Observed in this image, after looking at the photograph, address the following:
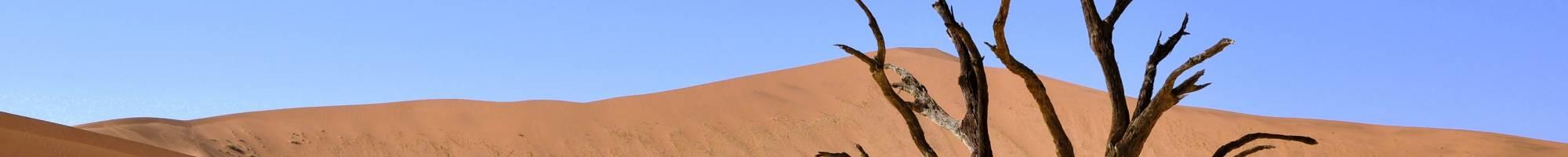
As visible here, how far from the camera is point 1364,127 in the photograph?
85.5ft

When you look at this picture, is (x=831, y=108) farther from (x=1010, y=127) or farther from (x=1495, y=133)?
(x=1495, y=133)

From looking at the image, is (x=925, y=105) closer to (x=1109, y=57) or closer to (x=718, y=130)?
(x=1109, y=57)

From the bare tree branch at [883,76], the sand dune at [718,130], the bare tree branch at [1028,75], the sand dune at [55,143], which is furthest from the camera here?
the sand dune at [718,130]

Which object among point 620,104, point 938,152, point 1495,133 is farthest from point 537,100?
point 1495,133

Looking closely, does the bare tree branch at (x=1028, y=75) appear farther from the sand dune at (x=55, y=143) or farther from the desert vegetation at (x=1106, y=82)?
the sand dune at (x=55, y=143)

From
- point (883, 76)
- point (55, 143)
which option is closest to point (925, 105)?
point (883, 76)

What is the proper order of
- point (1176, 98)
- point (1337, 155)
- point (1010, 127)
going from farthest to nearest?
1. point (1010, 127)
2. point (1337, 155)
3. point (1176, 98)

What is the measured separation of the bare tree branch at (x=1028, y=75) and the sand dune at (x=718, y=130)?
685 inches

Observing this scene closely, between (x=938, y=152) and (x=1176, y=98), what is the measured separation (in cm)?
1795

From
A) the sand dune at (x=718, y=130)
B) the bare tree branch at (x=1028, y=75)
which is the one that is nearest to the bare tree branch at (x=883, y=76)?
the bare tree branch at (x=1028, y=75)

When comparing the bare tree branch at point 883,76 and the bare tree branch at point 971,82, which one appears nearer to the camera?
the bare tree branch at point 971,82

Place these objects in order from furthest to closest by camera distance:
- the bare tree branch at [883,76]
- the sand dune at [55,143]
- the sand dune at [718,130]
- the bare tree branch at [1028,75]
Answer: the sand dune at [718,130] < the sand dune at [55,143] < the bare tree branch at [883,76] < the bare tree branch at [1028,75]

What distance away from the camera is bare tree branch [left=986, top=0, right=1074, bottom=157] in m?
7.32

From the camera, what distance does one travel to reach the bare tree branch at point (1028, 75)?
7.32 m
